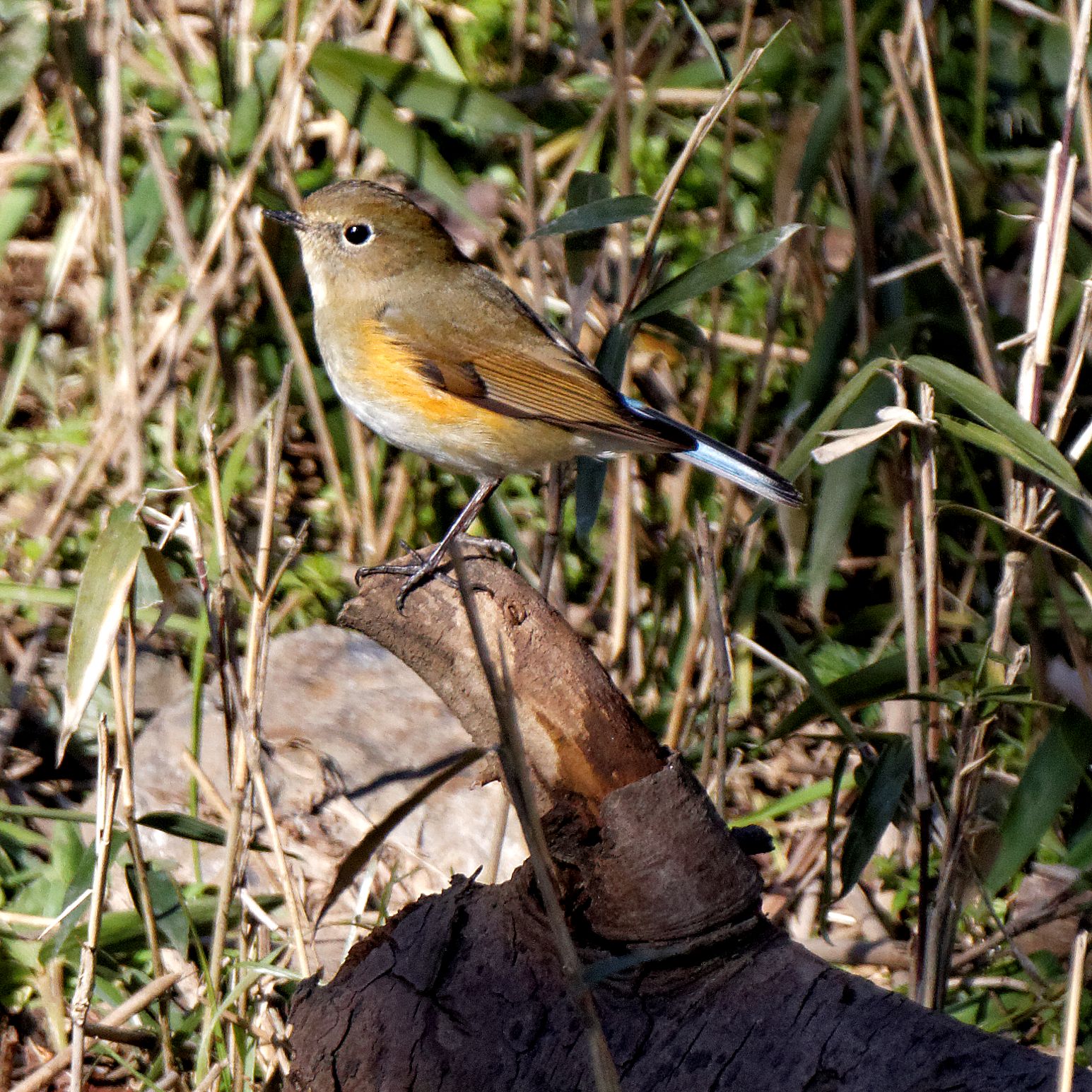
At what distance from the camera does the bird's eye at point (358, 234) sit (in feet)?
12.2

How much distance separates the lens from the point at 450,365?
11.6ft

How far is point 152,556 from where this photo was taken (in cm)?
269

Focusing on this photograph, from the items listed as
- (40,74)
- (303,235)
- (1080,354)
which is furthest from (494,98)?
(1080,354)

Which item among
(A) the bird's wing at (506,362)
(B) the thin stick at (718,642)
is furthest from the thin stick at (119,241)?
(B) the thin stick at (718,642)

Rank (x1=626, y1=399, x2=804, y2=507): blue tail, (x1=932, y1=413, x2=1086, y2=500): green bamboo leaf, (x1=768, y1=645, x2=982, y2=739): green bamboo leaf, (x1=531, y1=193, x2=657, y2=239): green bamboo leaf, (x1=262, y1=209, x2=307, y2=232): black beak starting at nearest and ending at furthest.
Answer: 1. (x1=932, y1=413, x2=1086, y2=500): green bamboo leaf
2. (x1=531, y1=193, x2=657, y2=239): green bamboo leaf
3. (x1=768, y1=645, x2=982, y2=739): green bamboo leaf
4. (x1=626, y1=399, x2=804, y2=507): blue tail
5. (x1=262, y1=209, x2=307, y2=232): black beak

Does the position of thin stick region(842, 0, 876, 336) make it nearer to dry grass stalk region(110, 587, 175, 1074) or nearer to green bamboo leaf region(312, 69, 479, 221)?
green bamboo leaf region(312, 69, 479, 221)

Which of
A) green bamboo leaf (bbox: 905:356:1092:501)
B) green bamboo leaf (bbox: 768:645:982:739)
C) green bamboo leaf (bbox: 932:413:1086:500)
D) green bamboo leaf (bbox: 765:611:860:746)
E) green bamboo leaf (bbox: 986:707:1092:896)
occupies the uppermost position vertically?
green bamboo leaf (bbox: 905:356:1092:501)

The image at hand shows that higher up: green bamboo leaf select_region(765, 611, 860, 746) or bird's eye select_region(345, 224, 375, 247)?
bird's eye select_region(345, 224, 375, 247)

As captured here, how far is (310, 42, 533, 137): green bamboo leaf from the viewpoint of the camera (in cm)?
411

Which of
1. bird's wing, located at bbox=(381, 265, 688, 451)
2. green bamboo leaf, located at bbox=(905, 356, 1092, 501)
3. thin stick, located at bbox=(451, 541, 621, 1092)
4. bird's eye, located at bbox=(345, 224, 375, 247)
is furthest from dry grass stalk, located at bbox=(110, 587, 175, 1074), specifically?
green bamboo leaf, located at bbox=(905, 356, 1092, 501)

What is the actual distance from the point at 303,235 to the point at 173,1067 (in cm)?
211

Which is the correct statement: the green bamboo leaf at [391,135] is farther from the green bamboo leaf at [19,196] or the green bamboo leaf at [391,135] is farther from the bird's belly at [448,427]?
the green bamboo leaf at [19,196]

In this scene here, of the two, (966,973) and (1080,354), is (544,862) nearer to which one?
(1080,354)

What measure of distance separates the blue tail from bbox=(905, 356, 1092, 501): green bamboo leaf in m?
0.47
